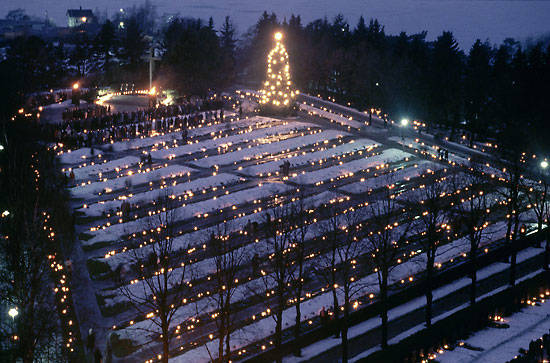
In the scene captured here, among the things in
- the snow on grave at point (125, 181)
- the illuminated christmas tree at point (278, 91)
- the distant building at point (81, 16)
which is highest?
the distant building at point (81, 16)

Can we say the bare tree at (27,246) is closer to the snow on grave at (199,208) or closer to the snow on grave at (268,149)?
the snow on grave at (199,208)

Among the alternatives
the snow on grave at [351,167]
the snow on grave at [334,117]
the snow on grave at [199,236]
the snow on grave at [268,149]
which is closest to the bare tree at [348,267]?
the snow on grave at [199,236]

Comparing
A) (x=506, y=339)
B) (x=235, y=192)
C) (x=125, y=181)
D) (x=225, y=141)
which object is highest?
(x=225, y=141)

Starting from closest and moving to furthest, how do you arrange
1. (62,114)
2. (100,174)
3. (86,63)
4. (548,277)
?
(548,277)
(100,174)
(62,114)
(86,63)

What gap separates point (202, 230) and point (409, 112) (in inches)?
1273

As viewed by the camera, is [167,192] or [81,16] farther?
[81,16]

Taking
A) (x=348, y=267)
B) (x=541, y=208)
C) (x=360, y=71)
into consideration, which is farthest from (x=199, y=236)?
(x=360, y=71)

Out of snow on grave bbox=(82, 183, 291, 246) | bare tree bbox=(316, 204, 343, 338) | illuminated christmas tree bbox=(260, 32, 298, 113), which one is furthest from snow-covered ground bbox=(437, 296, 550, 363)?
illuminated christmas tree bbox=(260, 32, 298, 113)

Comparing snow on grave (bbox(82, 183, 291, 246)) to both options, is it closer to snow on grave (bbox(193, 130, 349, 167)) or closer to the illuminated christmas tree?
snow on grave (bbox(193, 130, 349, 167))

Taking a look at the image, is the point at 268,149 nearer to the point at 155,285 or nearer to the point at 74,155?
the point at 74,155

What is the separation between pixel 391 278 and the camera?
83.0ft

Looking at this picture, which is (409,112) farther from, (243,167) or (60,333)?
(60,333)

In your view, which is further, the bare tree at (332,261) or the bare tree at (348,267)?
the bare tree at (332,261)

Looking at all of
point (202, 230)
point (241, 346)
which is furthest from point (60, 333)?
point (202, 230)
